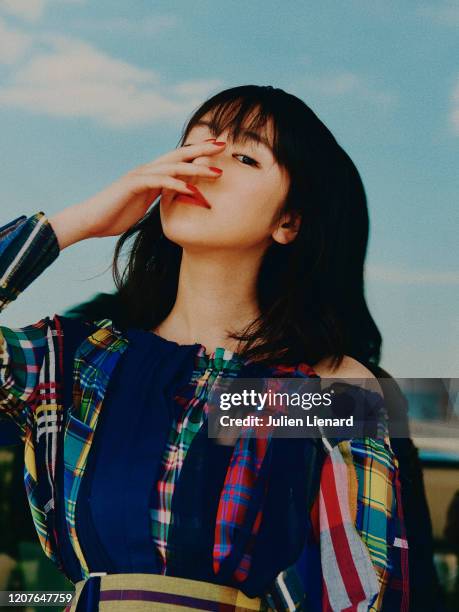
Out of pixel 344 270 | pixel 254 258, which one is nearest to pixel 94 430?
pixel 254 258

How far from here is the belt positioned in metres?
0.88

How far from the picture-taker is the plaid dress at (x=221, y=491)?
90 cm

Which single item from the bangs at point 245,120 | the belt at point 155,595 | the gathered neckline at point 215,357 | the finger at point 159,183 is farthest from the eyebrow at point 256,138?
the belt at point 155,595

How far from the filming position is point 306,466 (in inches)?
37.8

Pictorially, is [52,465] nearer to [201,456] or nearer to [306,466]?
[201,456]

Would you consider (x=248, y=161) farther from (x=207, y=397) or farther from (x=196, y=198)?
(x=207, y=397)

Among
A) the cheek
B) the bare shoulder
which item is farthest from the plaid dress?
the cheek

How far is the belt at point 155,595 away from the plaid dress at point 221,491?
15mm

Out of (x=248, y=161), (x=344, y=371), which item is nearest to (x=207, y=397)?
(x=344, y=371)

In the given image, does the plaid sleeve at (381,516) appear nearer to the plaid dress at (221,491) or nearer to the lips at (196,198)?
the plaid dress at (221,491)

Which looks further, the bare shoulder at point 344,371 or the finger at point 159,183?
the bare shoulder at point 344,371

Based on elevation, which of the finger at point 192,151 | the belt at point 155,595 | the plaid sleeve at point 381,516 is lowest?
the belt at point 155,595

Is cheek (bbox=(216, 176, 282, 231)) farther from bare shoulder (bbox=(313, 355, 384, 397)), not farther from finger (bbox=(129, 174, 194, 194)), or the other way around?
bare shoulder (bbox=(313, 355, 384, 397))

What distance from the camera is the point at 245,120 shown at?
99 centimetres
